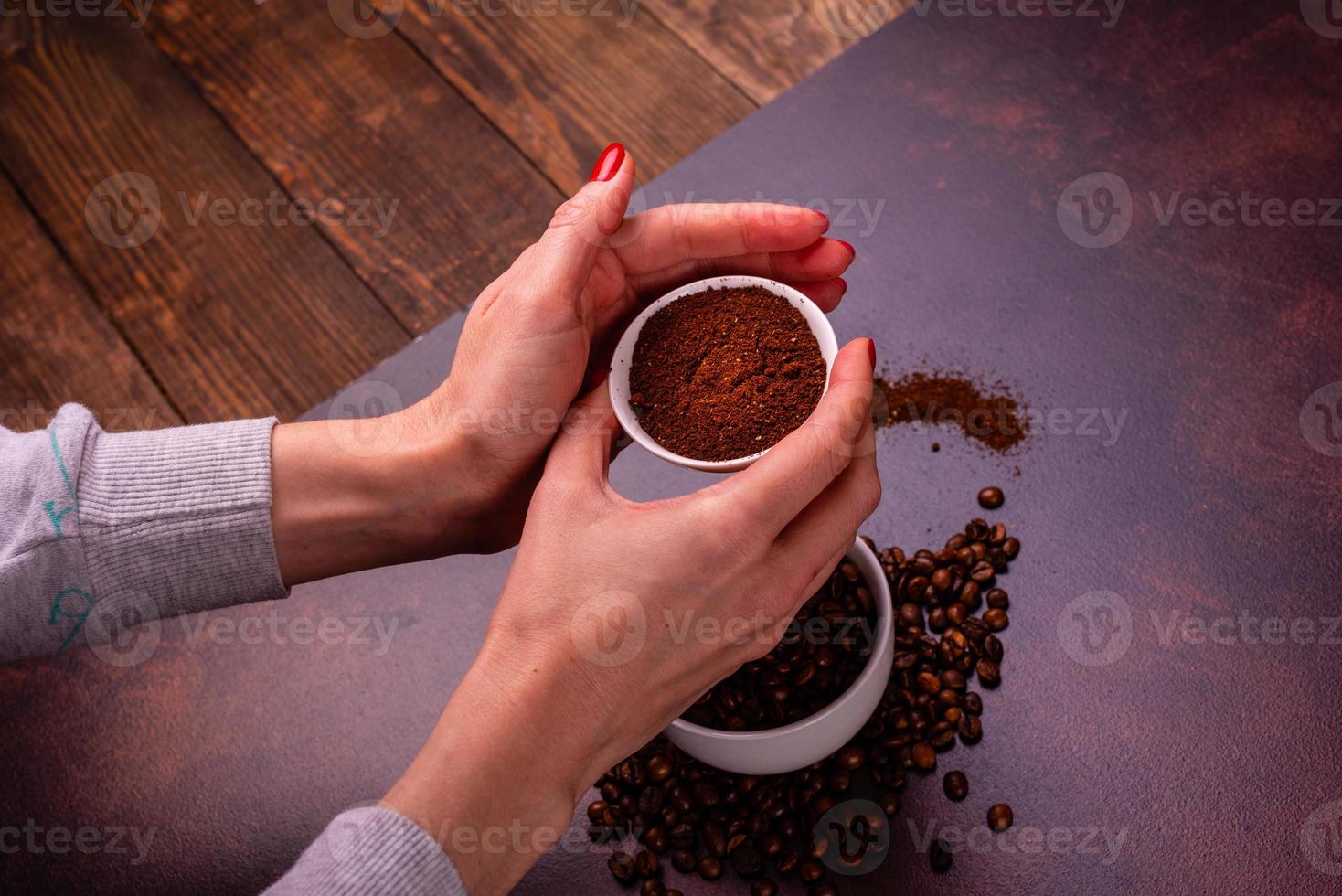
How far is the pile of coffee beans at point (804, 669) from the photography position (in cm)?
101

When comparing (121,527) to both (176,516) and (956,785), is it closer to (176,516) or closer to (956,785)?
(176,516)

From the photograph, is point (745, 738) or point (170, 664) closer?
point (745, 738)

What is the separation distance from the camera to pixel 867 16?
170 centimetres

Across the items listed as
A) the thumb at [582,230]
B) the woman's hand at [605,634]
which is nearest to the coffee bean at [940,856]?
the woman's hand at [605,634]

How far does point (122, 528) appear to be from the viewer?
1.07 m

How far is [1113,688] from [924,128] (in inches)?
32.1

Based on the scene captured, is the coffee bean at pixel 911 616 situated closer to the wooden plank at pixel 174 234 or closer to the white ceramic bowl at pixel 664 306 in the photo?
the white ceramic bowl at pixel 664 306

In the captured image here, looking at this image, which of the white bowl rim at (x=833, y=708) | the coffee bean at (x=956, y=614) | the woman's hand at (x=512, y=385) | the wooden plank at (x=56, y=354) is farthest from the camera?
the wooden plank at (x=56, y=354)

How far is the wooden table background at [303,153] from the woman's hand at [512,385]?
53 cm

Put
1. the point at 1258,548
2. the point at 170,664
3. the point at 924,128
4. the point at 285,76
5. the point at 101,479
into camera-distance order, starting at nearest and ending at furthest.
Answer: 1. the point at 101,479
2. the point at 1258,548
3. the point at 170,664
4. the point at 924,128
5. the point at 285,76

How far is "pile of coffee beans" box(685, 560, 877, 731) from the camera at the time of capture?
101 cm

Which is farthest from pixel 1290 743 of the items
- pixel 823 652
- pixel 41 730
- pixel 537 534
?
pixel 41 730

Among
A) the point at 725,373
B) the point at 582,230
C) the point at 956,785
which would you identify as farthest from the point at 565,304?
the point at 956,785

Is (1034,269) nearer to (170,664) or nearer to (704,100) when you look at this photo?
(704,100)
